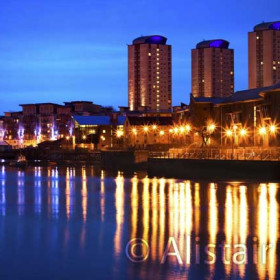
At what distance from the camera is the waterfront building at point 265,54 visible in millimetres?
193625

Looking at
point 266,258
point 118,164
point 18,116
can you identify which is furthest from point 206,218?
point 18,116

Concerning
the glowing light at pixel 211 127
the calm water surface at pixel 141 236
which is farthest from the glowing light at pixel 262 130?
the calm water surface at pixel 141 236

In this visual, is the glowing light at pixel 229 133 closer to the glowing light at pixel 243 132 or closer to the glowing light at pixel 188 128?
the glowing light at pixel 243 132

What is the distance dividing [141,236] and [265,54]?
182 m

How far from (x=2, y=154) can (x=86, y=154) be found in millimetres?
35029

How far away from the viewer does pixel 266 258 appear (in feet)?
60.1

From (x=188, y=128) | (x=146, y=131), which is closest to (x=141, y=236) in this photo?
(x=188, y=128)

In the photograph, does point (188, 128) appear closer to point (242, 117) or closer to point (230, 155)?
point (242, 117)

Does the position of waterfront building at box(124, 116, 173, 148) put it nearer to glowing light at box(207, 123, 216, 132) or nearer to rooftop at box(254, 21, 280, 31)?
glowing light at box(207, 123, 216, 132)

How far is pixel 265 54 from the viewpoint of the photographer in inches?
7712

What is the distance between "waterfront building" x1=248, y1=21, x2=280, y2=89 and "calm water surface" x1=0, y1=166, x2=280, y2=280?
161 meters

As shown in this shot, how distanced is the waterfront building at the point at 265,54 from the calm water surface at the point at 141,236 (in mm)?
161265

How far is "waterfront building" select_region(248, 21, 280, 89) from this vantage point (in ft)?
635

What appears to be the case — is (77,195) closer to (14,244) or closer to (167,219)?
(167,219)
